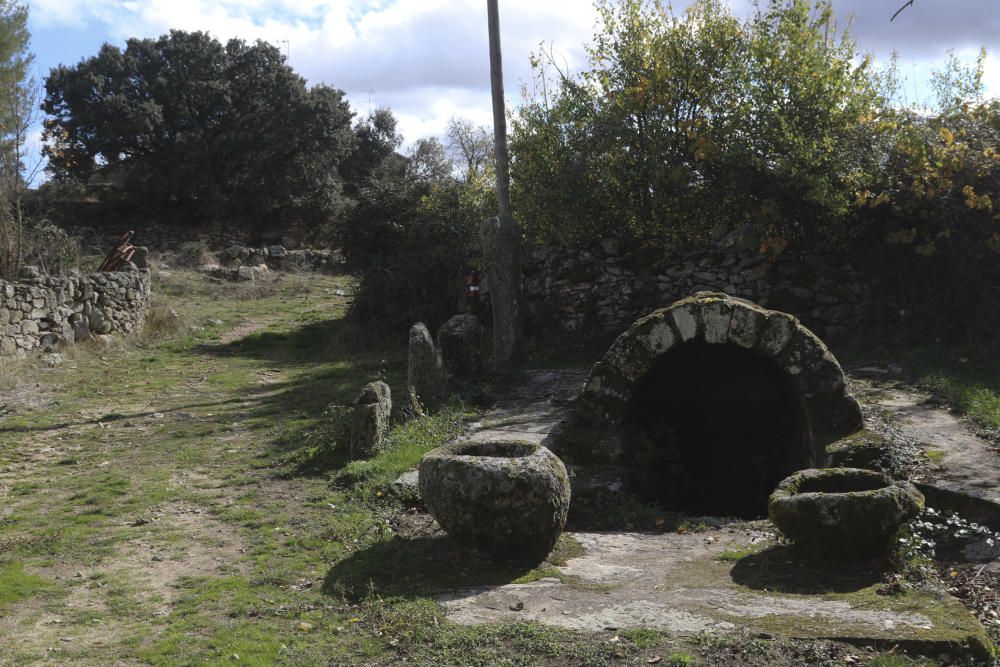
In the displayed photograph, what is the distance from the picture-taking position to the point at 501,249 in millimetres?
14656

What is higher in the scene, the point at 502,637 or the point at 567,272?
the point at 567,272

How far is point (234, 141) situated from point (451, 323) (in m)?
22.3

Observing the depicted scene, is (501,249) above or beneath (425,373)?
above

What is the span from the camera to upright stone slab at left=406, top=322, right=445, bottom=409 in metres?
11.9

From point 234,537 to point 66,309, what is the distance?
34.0ft

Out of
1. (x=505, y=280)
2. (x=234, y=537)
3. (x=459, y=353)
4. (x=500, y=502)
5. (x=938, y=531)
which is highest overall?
(x=505, y=280)

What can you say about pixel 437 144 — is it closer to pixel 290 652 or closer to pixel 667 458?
pixel 667 458

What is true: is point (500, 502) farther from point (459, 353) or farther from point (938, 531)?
point (459, 353)

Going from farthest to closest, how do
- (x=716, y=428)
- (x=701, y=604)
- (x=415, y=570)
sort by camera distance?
(x=716, y=428) → (x=415, y=570) → (x=701, y=604)

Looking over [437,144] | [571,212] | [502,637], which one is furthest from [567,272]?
[437,144]

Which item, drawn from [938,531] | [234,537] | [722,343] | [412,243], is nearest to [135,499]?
[234,537]

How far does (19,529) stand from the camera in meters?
A: 7.59

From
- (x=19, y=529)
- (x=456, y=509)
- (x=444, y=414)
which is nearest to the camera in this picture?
(x=456, y=509)

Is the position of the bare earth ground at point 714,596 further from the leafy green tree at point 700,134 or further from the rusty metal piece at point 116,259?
the rusty metal piece at point 116,259
